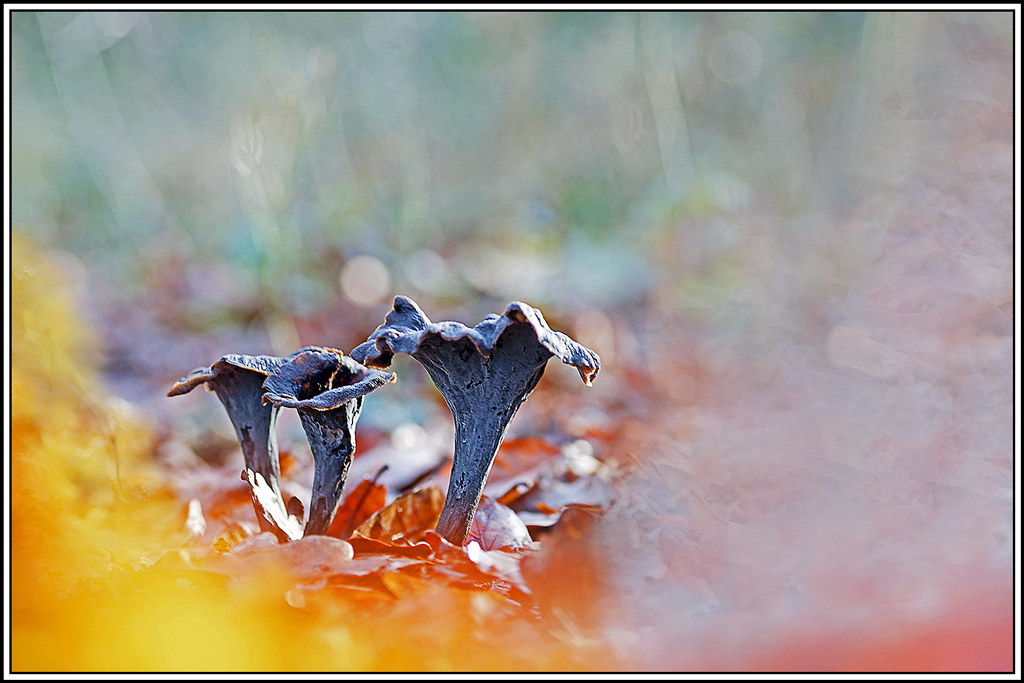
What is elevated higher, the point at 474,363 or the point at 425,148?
the point at 425,148

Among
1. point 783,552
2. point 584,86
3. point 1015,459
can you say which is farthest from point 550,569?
point 584,86

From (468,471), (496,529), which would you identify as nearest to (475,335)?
(468,471)

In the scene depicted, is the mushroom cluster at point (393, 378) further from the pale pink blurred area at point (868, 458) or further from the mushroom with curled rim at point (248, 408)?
the pale pink blurred area at point (868, 458)

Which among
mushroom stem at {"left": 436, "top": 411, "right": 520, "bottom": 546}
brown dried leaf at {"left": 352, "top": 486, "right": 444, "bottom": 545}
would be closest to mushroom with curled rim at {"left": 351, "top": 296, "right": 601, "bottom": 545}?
mushroom stem at {"left": 436, "top": 411, "right": 520, "bottom": 546}

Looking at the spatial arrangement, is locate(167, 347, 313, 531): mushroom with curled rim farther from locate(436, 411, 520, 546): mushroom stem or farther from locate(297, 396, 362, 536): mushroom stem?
locate(436, 411, 520, 546): mushroom stem

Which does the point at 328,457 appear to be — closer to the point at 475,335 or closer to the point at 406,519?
the point at 406,519

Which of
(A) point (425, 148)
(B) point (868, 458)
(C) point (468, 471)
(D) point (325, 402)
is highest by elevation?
(A) point (425, 148)

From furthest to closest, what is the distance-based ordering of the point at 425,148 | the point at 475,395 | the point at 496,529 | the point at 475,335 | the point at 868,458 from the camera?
the point at 425,148 < the point at 868,458 < the point at 496,529 < the point at 475,395 < the point at 475,335
